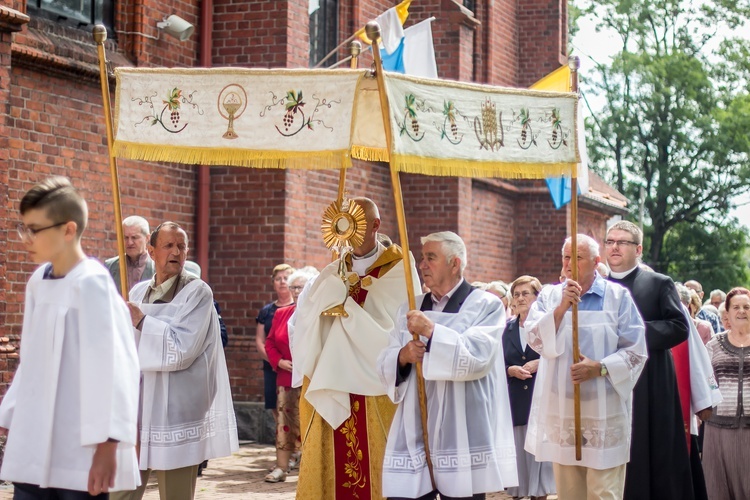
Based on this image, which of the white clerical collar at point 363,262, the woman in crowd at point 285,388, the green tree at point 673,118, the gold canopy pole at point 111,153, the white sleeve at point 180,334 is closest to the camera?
the gold canopy pole at point 111,153

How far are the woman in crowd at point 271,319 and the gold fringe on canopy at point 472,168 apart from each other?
16.1ft

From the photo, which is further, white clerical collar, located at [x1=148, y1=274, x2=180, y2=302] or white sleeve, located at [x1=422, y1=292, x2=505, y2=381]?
white clerical collar, located at [x1=148, y1=274, x2=180, y2=302]

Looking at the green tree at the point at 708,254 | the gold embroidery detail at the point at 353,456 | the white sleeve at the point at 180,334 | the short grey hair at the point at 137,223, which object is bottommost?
the gold embroidery detail at the point at 353,456

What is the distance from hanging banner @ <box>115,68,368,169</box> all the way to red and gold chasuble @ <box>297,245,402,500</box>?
1.16 metres

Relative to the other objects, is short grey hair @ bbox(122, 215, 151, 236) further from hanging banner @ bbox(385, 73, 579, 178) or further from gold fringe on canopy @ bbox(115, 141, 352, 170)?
hanging banner @ bbox(385, 73, 579, 178)

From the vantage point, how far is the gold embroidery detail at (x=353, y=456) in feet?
23.4

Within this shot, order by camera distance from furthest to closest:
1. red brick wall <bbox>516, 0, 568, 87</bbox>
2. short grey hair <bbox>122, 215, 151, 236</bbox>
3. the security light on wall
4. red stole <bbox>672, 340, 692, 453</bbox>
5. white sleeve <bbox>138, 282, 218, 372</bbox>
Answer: red brick wall <bbox>516, 0, 568, 87</bbox> → the security light on wall → short grey hair <bbox>122, 215, 151, 236</bbox> → red stole <bbox>672, 340, 692, 453</bbox> → white sleeve <bbox>138, 282, 218, 372</bbox>

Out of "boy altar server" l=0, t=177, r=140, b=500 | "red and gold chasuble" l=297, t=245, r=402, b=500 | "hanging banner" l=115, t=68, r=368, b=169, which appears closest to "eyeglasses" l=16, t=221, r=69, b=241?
"boy altar server" l=0, t=177, r=140, b=500

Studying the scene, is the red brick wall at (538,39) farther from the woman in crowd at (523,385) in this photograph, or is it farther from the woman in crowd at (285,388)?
the woman in crowd at (523,385)

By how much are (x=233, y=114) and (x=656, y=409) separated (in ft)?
11.0

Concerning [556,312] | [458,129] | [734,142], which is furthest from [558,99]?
[734,142]

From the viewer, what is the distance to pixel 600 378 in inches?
270

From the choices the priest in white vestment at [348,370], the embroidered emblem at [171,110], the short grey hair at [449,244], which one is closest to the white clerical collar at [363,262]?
the priest in white vestment at [348,370]

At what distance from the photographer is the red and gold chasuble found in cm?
714
